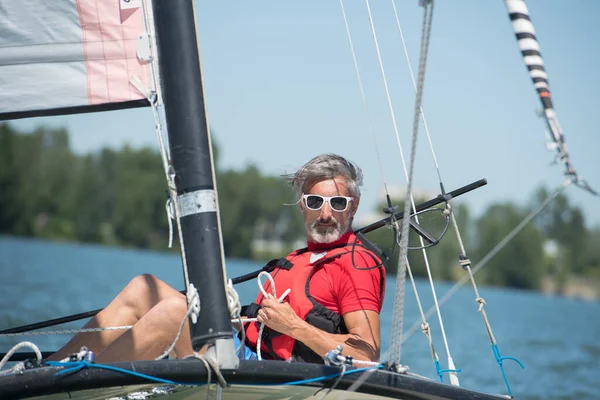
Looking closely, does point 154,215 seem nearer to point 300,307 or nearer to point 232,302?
point 300,307

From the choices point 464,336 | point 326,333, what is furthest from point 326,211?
point 464,336

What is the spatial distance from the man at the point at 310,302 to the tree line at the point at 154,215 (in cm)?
4372

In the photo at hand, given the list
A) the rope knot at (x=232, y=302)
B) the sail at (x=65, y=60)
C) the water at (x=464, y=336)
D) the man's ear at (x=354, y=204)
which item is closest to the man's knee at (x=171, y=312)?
the rope knot at (x=232, y=302)

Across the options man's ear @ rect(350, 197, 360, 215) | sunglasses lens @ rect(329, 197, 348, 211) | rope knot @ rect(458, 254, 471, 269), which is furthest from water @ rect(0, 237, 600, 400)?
sunglasses lens @ rect(329, 197, 348, 211)

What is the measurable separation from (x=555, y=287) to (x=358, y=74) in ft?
200

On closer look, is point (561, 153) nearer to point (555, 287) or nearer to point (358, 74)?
point (358, 74)

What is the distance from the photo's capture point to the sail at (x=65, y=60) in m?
3.70

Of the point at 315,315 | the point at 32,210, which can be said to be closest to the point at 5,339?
the point at 315,315

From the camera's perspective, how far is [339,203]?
355cm

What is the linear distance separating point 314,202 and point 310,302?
18.6 inches

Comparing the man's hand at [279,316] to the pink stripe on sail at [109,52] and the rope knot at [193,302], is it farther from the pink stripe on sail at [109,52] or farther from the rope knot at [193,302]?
the pink stripe on sail at [109,52]

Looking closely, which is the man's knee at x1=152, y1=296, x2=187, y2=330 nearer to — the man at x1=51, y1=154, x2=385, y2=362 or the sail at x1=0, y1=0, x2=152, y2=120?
the man at x1=51, y1=154, x2=385, y2=362

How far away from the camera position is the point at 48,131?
60125mm

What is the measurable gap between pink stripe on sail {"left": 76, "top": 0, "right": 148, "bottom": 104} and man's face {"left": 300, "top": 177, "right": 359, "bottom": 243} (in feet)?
3.09
